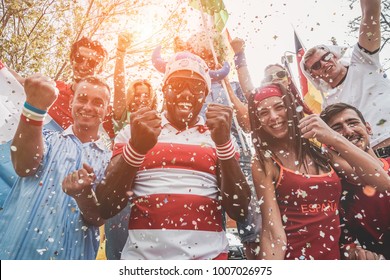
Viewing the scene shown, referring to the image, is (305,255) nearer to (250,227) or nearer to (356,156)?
(250,227)

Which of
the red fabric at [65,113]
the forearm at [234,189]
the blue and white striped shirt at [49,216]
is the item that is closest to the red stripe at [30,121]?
the blue and white striped shirt at [49,216]

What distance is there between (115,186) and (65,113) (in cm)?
59

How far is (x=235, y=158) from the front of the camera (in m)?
1.94

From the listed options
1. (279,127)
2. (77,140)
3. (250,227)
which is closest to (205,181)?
(250,227)

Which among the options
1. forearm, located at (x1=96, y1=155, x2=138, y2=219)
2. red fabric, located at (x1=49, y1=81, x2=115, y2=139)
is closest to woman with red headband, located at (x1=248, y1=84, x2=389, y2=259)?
forearm, located at (x1=96, y1=155, x2=138, y2=219)

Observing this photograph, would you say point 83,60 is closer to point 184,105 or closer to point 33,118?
point 33,118

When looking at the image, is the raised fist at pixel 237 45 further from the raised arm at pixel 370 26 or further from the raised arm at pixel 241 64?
the raised arm at pixel 370 26

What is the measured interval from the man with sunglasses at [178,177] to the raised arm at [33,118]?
36 centimetres

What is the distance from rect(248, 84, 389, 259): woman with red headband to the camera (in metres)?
2.07

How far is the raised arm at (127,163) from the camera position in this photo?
6.14 feet

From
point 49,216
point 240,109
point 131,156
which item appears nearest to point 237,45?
point 240,109

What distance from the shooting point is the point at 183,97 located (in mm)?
2070

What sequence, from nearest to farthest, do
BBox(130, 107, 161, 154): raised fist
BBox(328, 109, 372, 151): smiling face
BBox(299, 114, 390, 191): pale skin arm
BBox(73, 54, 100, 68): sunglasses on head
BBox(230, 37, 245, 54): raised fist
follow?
BBox(130, 107, 161, 154): raised fist < BBox(299, 114, 390, 191): pale skin arm < BBox(328, 109, 372, 151): smiling face < BBox(73, 54, 100, 68): sunglasses on head < BBox(230, 37, 245, 54): raised fist

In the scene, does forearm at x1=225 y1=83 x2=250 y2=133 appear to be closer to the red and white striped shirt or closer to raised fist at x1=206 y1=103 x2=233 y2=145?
the red and white striped shirt
